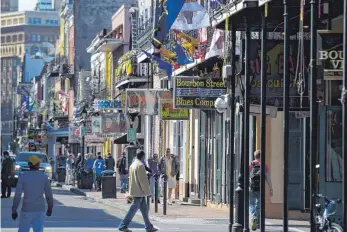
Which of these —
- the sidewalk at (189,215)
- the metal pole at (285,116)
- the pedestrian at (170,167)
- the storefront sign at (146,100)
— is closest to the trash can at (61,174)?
the storefront sign at (146,100)

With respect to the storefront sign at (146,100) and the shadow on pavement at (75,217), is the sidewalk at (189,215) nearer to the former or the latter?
the shadow on pavement at (75,217)

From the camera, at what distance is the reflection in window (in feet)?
76.5

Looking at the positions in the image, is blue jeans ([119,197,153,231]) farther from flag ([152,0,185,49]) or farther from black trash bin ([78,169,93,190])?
black trash bin ([78,169,93,190])

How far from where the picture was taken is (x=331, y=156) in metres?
23.4

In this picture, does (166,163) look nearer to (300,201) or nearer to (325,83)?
(300,201)

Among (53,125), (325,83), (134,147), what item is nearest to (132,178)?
(325,83)

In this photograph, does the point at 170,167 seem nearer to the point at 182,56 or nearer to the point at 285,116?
the point at 182,56

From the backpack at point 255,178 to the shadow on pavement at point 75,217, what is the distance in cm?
337

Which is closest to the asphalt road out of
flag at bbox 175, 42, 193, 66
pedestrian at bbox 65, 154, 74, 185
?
flag at bbox 175, 42, 193, 66

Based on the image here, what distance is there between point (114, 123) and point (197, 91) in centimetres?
2717

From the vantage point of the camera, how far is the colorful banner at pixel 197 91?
116ft

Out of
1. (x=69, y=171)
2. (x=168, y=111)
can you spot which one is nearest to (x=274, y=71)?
(x=168, y=111)

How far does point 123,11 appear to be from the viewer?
232 ft

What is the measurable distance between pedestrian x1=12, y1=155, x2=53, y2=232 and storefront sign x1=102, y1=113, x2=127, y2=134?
1680 inches
